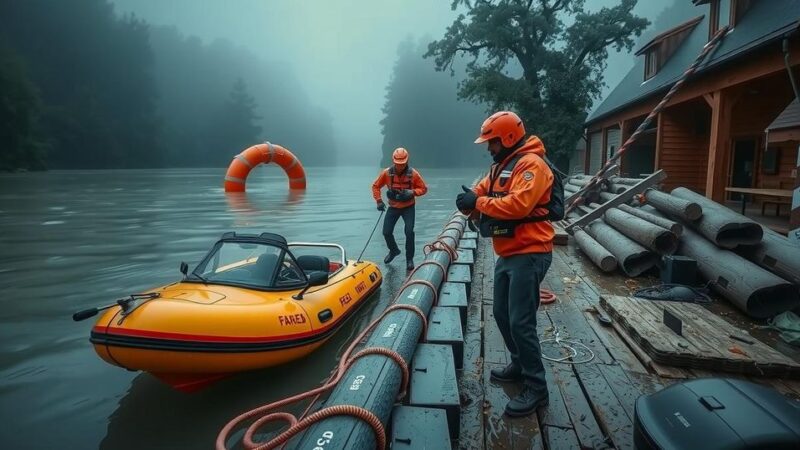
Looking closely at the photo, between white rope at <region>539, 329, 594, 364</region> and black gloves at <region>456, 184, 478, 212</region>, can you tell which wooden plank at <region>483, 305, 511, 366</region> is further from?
black gloves at <region>456, 184, 478, 212</region>

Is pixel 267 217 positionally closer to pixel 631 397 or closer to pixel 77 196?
pixel 77 196

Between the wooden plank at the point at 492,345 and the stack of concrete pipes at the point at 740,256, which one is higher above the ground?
the stack of concrete pipes at the point at 740,256

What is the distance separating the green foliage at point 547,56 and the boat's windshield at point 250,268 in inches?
977

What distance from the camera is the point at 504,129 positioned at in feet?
11.4

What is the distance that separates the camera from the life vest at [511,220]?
3.38 metres

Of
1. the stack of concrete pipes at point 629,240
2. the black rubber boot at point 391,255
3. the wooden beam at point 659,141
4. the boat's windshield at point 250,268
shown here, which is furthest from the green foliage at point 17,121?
the stack of concrete pipes at point 629,240

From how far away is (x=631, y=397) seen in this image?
3600 millimetres

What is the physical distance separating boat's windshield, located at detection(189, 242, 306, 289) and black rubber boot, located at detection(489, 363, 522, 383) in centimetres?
286

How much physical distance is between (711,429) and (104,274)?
10.2 metres

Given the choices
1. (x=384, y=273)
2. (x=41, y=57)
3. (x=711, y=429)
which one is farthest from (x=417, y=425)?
(x=41, y=57)

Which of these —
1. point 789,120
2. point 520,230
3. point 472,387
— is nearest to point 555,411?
point 472,387

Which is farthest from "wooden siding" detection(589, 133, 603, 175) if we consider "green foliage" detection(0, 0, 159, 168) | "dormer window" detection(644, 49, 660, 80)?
"green foliage" detection(0, 0, 159, 168)

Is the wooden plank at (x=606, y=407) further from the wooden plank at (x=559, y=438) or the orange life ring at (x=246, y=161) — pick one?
the orange life ring at (x=246, y=161)

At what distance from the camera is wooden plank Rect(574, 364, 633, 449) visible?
10.2 ft
